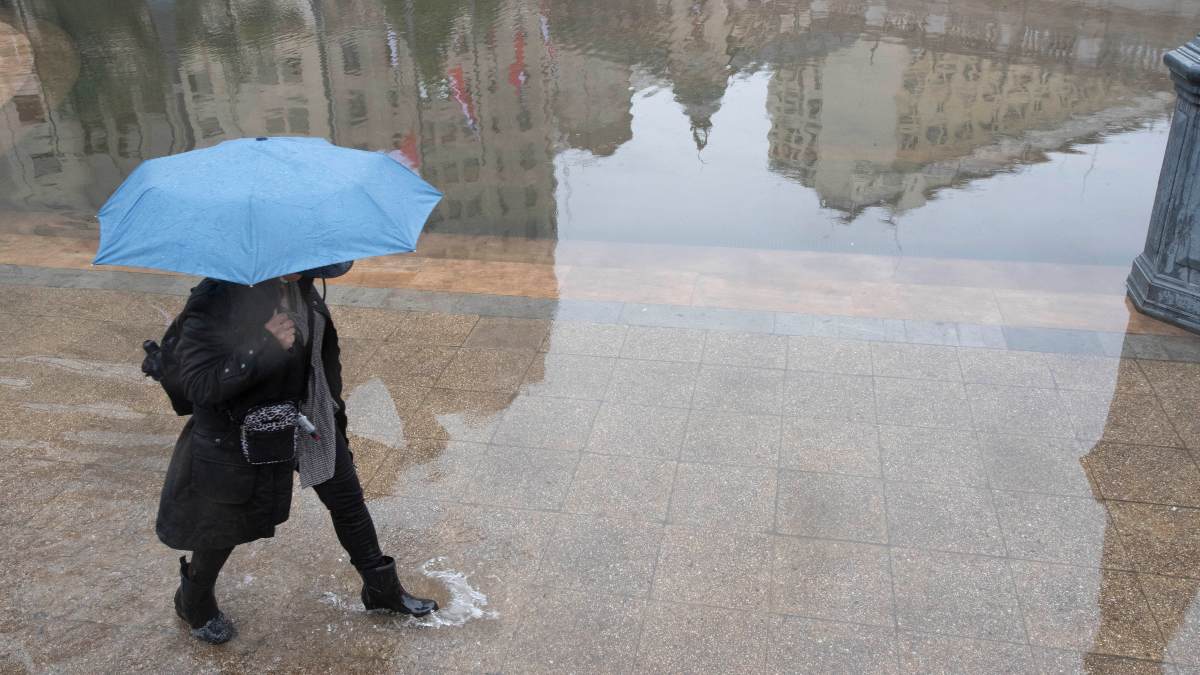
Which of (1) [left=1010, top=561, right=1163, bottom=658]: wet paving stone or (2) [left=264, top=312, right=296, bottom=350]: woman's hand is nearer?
(2) [left=264, top=312, right=296, bottom=350]: woman's hand

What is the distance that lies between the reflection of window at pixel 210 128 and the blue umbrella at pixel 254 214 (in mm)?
12413

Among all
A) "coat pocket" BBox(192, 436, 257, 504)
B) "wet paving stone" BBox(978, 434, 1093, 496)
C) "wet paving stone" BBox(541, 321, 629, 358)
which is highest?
"coat pocket" BBox(192, 436, 257, 504)

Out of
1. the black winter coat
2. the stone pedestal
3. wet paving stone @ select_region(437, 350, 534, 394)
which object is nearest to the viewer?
the black winter coat

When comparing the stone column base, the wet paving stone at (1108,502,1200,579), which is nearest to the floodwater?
Answer: the stone column base

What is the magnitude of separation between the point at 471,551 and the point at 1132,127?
11.1 meters

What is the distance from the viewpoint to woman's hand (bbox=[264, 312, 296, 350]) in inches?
134

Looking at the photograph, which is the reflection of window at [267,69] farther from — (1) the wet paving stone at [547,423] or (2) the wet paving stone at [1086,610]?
(2) the wet paving stone at [1086,610]

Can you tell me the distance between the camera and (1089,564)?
14.8ft

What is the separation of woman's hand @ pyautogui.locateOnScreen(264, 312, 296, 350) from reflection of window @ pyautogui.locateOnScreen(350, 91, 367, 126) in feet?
40.4

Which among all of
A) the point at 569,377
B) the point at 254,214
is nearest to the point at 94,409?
the point at 569,377

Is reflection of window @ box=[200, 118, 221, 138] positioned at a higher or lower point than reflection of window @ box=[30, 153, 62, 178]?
lower

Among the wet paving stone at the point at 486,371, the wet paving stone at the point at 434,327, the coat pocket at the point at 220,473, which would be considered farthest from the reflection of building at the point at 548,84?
the coat pocket at the point at 220,473

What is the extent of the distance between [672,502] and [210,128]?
12.4 metres

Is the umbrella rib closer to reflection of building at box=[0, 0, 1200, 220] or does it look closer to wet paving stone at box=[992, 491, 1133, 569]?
wet paving stone at box=[992, 491, 1133, 569]
